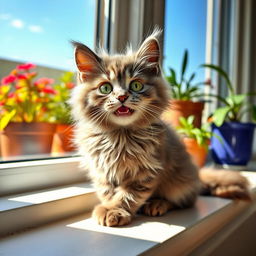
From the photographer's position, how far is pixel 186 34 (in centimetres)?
200

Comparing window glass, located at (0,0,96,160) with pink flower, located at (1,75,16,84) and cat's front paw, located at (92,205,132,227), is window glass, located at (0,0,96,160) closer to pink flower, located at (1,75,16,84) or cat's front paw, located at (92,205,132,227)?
pink flower, located at (1,75,16,84)

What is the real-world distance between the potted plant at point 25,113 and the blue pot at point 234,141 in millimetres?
957

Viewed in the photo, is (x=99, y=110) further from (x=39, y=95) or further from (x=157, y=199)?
(x=39, y=95)

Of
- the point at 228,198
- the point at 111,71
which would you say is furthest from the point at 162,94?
the point at 228,198

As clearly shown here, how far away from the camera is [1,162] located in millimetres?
917

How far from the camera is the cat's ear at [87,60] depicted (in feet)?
2.65

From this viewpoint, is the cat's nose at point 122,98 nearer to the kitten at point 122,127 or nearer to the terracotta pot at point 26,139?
the kitten at point 122,127

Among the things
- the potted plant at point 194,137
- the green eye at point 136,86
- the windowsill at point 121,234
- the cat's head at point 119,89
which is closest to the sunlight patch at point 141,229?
the windowsill at point 121,234

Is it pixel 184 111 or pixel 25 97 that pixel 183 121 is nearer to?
pixel 184 111

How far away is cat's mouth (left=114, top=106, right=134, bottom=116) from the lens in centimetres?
79

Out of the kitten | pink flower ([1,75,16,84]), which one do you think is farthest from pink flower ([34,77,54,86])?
the kitten

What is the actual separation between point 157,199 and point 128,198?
0.57ft

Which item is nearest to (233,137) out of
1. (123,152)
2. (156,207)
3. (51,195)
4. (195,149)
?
(195,149)

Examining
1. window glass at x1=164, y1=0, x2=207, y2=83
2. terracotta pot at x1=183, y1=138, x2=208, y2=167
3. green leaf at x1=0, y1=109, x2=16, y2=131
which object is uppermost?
window glass at x1=164, y1=0, x2=207, y2=83
